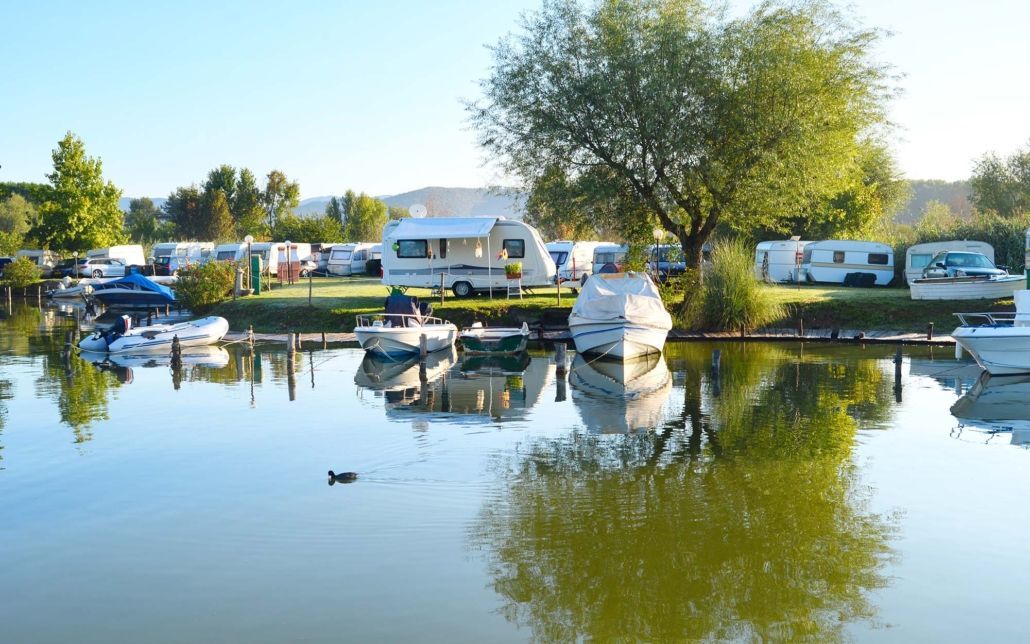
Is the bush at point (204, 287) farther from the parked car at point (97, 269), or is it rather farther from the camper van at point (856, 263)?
the camper van at point (856, 263)

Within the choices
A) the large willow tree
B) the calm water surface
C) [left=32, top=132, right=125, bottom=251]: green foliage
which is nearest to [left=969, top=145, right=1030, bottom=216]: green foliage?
the large willow tree

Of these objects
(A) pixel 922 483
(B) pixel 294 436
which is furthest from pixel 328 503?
(A) pixel 922 483

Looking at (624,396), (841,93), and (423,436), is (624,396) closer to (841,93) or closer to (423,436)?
(423,436)

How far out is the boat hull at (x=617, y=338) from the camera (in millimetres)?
23750

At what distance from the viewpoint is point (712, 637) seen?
8.09 metres

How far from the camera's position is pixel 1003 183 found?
62375 mm

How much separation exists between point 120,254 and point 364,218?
31.8 m

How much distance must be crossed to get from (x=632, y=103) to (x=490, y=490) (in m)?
18.6

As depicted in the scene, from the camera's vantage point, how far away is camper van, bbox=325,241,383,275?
169 feet

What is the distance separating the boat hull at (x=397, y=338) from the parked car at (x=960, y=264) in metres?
17.3

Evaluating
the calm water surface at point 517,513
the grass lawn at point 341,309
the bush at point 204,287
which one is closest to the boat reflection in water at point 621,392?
the calm water surface at point 517,513

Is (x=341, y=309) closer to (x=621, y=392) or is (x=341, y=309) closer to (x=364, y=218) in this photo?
(x=621, y=392)

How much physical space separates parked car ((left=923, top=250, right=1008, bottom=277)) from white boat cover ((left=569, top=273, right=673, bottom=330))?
12.7 m

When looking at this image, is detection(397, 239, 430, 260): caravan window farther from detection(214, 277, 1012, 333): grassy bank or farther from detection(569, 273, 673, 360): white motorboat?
detection(569, 273, 673, 360): white motorboat
